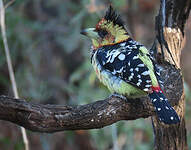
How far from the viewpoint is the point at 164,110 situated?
8.53 ft

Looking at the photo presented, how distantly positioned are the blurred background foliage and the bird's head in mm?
1370

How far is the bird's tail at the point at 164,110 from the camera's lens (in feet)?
8.51

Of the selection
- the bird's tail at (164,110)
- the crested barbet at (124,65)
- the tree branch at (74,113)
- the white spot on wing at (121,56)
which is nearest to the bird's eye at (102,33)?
the crested barbet at (124,65)

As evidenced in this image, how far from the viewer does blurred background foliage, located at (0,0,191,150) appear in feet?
17.0

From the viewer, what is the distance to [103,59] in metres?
3.10

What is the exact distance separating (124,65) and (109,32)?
1.83 feet

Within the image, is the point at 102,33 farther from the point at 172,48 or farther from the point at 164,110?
the point at 164,110

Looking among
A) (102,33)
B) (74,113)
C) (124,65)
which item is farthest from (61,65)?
(74,113)

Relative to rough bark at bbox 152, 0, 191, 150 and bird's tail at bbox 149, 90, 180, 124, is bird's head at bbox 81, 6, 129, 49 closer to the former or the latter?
rough bark at bbox 152, 0, 191, 150

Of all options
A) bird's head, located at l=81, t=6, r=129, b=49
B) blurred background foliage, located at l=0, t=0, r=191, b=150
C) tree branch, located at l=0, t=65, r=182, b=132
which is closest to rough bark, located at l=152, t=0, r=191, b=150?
tree branch, located at l=0, t=65, r=182, b=132

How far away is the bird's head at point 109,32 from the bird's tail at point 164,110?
0.84 metres

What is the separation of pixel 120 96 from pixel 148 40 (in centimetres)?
469

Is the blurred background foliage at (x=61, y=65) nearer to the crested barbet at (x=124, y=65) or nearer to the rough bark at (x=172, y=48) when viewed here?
the crested barbet at (x=124, y=65)

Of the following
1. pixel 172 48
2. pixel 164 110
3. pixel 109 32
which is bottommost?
pixel 164 110
